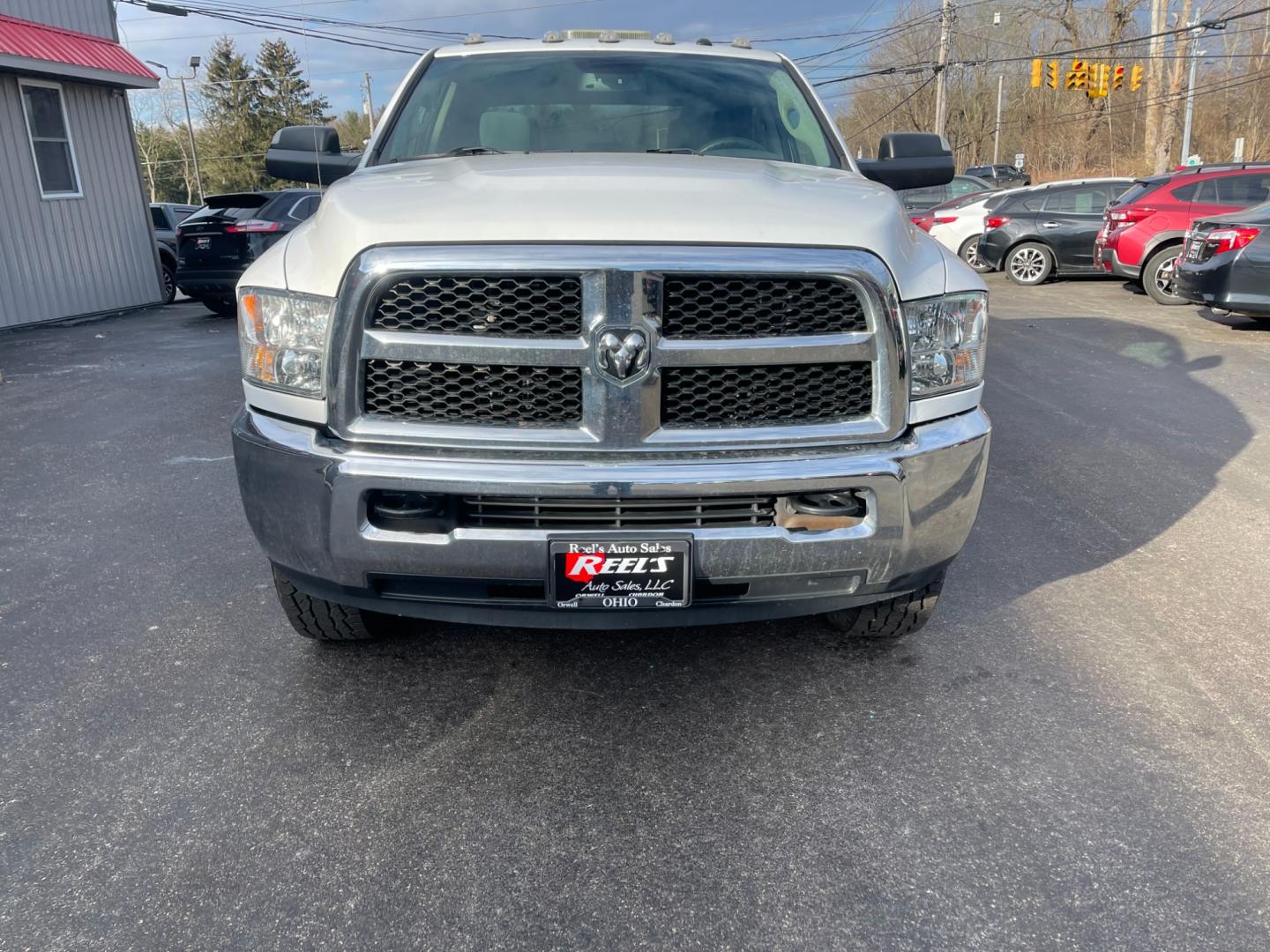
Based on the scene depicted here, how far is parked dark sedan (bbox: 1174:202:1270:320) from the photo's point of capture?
9.24 metres

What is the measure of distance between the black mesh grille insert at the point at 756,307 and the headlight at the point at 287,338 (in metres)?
0.88

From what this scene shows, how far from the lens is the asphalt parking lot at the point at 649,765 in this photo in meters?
2.07

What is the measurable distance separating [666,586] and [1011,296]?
12835 millimetres

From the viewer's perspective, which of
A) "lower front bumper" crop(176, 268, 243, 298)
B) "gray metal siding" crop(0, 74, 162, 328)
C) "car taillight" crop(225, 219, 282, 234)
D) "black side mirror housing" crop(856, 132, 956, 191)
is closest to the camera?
"black side mirror housing" crop(856, 132, 956, 191)

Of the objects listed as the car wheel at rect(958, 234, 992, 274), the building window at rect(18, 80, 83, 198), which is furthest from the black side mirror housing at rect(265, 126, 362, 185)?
the car wheel at rect(958, 234, 992, 274)

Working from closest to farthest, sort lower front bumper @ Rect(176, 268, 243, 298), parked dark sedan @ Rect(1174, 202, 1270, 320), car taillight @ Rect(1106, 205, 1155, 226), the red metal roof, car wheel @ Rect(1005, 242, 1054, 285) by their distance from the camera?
1. parked dark sedan @ Rect(1174, 202, 1270, 320)
2. the red metal roof
3. lower front bumper @ Rect(176, 268, 243, 298)
4. car taillight @ Rect(1106, 205, 1155, 226)
5. car wheel @ Rect(1005, 242, 1054, 285)

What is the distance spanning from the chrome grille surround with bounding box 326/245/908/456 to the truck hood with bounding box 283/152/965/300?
0.14 ft

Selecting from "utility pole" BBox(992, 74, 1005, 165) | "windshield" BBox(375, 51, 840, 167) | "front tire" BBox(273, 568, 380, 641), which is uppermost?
"utility pole" BBox(992, 74, 1005, 165)

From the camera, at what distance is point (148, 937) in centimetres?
199

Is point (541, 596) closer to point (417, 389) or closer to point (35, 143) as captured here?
point (417, 389)

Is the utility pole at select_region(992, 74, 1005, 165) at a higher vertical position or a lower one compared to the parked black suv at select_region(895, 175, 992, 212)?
higher

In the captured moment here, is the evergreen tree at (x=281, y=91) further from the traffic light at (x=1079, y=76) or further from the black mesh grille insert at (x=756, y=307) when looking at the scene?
the black mesh grille insert at (x=756, y=307)

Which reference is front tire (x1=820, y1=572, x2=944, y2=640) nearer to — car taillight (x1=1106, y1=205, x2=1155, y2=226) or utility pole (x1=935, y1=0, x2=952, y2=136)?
car taillight (x1=1106, y1=205, x2=1155, y2=226)

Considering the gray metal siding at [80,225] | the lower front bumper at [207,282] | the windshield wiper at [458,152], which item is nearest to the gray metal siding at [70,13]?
the gray metal siding at [80,225]
